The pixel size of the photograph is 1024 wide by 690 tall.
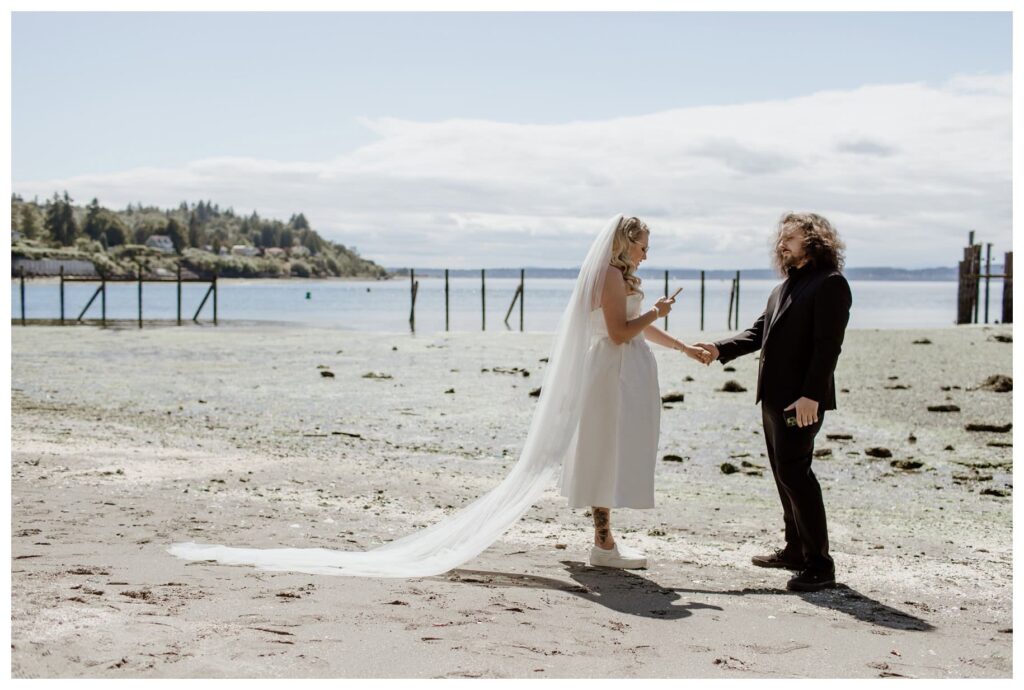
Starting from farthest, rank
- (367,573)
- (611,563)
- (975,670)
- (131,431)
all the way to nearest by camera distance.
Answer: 1. (131,431)
2. (611,563)
3. (367,573)
4. (975,670)

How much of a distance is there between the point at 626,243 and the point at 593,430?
1.06m

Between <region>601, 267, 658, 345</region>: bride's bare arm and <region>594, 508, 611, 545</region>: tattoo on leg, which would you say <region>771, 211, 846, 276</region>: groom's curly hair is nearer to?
<region>601, 267, 658, 345</region>: bride's bare arm

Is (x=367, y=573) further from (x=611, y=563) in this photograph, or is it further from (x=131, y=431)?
(x=131, y=431)

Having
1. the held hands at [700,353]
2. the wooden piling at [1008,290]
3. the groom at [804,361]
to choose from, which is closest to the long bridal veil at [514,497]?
the held hands at [700,353]

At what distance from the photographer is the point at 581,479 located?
6008 mm

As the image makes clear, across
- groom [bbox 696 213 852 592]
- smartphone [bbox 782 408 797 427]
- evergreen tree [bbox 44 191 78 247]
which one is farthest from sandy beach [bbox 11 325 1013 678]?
evergreen tree [bbox 44 191 78 247]

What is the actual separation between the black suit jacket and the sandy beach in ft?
3.56

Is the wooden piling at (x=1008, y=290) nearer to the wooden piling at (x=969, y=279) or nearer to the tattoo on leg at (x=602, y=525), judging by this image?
the wooden piling at (x=969, y=279)

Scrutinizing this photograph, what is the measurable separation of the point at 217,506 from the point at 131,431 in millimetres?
4865

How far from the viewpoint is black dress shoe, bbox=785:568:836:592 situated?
5727mm

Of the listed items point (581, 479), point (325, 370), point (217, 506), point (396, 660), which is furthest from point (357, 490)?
point (325, 370)

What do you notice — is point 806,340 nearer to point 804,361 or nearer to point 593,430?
point 804,361

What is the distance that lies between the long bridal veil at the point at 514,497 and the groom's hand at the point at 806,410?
1193 millimetres

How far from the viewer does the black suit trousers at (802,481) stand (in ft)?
18.9
